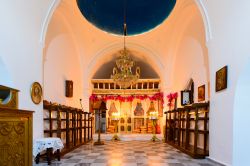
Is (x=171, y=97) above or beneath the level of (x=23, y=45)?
beneath

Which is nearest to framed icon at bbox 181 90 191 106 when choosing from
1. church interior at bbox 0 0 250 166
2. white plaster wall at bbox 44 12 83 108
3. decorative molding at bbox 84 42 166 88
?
church interior at bbox 0 0 250 166

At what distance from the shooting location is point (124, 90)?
1178 cm

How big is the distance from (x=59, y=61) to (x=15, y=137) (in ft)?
16.5

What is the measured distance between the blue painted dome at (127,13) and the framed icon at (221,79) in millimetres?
3990

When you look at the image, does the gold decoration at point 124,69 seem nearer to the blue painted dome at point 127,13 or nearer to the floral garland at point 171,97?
the blue painted dome at point 127,13

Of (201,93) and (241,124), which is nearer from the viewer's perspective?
(241,124)

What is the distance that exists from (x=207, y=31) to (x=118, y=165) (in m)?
3.65

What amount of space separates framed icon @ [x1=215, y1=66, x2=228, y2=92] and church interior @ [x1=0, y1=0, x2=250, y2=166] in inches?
0.8

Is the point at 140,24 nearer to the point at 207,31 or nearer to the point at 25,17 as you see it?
the point at 207,31

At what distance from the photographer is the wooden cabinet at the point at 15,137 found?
2.90m

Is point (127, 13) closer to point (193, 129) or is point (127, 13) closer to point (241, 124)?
point (193, 129)

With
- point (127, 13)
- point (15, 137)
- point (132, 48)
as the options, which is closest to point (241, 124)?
point (15, 137)

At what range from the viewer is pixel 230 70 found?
14.1 feet

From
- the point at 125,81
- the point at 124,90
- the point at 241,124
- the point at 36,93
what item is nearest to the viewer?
the point at 241,124
